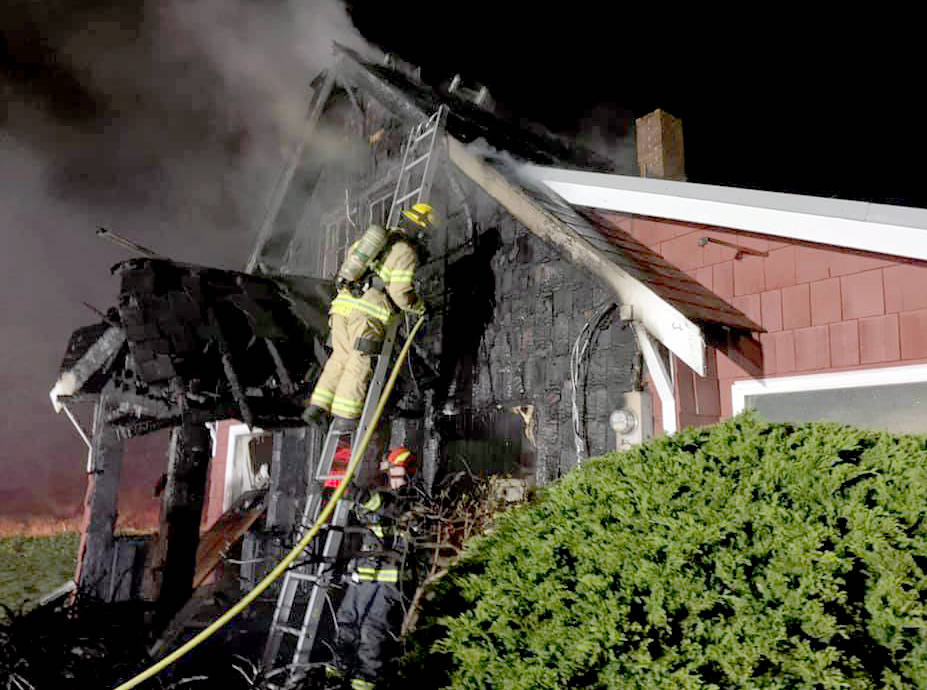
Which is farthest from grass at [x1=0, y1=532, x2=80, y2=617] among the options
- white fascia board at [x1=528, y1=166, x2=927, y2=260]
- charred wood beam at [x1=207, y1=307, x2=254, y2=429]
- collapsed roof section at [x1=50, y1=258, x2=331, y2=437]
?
white fascia board at [x1=528, y1=166, x2=927, y2=260]

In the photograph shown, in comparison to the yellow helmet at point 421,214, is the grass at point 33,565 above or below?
below

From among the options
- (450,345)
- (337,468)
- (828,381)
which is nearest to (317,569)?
(337,468)

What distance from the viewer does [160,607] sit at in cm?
644

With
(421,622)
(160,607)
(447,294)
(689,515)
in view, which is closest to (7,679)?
(160,607)

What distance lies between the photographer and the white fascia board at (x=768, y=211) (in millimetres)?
4664

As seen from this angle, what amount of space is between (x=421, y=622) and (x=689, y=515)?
1.23m

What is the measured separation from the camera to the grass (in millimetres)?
10570

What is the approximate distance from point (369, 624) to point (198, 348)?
3664mm

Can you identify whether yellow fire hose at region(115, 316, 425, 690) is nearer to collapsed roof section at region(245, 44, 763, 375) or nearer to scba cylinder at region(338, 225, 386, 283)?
scba cylinder at region(338, 225, 386, 283)

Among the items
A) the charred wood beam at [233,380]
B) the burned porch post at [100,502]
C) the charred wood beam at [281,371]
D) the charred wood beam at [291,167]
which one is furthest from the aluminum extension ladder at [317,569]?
the charred wood beam at [291,167]

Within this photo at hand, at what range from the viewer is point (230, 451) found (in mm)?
13664

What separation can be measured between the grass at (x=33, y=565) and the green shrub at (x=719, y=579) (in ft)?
31.9

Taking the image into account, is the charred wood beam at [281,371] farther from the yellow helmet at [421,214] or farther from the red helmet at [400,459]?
the red helmet at [400,459]

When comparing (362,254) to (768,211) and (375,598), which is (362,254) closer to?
(375,598)
